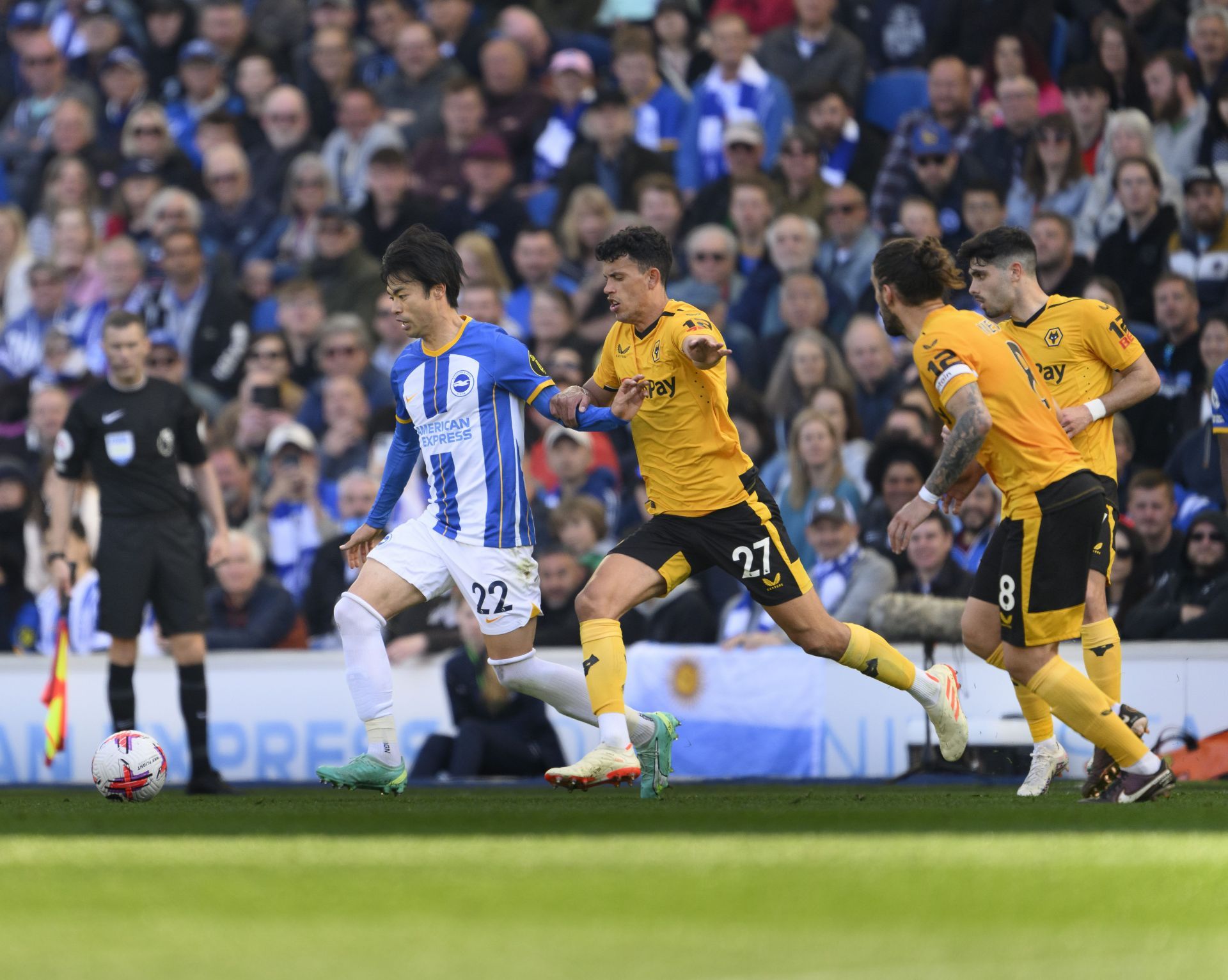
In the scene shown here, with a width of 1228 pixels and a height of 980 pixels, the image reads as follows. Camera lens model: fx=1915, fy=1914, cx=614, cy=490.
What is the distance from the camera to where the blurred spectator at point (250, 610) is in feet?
44.9

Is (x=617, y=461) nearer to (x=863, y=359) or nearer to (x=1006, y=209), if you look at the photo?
(x=863, y=359)

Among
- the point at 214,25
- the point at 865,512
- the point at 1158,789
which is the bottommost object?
the point at 1158,789

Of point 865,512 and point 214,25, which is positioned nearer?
point 865,512

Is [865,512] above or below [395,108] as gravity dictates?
below

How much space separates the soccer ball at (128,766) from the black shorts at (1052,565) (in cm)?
408

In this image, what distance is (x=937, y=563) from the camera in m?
12.0

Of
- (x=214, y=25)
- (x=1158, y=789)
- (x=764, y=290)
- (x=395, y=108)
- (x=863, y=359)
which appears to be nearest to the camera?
(x=1158, y=789)

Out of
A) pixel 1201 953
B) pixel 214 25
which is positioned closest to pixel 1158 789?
pixel 1201 953

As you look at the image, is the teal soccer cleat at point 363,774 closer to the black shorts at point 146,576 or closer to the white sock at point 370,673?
the white sock at point 370,673

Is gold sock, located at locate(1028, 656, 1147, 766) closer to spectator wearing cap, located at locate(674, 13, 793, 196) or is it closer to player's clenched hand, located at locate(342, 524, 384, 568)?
player's clenched hand, located at locate(342, 524, 384, 568)

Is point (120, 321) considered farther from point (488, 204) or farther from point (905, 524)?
point (488, 204)

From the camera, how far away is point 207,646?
540 inches

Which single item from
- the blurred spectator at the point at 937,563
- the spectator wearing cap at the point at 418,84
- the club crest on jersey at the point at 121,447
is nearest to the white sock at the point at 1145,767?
the blurred spectator at the point at 937,563

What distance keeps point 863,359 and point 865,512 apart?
1.37m
